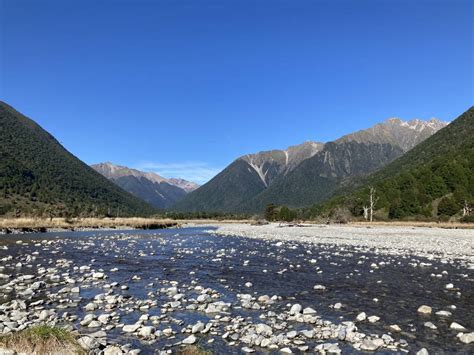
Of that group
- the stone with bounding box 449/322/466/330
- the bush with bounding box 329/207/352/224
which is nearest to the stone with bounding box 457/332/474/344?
the stone with bounding box 449/322/466/330

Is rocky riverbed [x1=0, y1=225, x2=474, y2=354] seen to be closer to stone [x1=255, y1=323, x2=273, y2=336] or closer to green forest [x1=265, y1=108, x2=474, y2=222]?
stone [x1=255, y1=323, x2=273, y2=336]

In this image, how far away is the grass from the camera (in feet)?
27.5

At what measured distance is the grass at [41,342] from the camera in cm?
839

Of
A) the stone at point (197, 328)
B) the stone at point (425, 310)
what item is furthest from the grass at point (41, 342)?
the stone at point (425, 310)

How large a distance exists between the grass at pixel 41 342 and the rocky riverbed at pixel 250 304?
73 cm

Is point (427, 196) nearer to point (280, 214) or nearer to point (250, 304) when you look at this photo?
point (280, 214)

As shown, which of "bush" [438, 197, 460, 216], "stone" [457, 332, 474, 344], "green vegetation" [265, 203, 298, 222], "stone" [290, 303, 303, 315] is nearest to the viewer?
"stone" [457, 332, 474, 344]

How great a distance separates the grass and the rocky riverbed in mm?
726

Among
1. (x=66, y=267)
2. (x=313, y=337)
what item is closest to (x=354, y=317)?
(x=313, y=337)

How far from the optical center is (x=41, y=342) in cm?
853

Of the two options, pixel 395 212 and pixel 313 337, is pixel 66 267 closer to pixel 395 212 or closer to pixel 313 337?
pixel 313 337

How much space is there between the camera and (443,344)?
10891 millimetres

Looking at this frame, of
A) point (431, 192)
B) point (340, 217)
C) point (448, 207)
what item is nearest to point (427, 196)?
point (431, 192)

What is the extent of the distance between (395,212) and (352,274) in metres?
106
